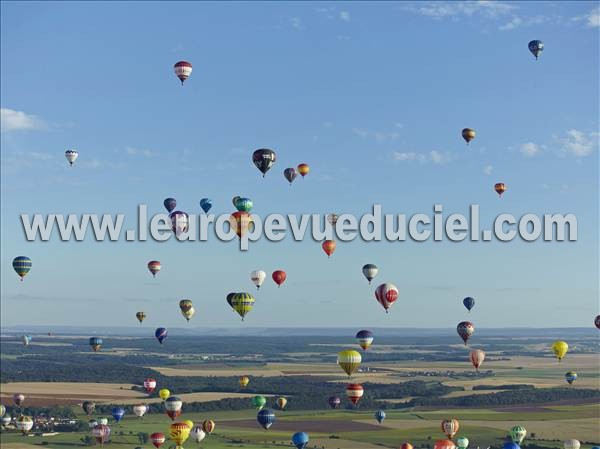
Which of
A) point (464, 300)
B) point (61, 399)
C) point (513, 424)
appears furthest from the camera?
point (61, 399)

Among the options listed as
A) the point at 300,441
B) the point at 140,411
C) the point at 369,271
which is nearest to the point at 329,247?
the point at 369,271

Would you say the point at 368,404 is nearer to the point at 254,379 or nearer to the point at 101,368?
the point at 254,379

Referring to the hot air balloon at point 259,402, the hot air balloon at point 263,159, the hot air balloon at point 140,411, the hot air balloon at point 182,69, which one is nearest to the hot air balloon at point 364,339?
the hot air balloon at point 263,159

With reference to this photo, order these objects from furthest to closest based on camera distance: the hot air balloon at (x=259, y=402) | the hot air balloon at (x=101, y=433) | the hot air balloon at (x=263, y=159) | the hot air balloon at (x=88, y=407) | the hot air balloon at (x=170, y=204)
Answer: the hot air balloon at (x=259, y=402) → the hot air balloon at (x=88, y=407) → the hot air balloon at (x=101, y=433) → the hot air balloon at (x=170, y=204) → the hot air balloon at (x=263, y=159)

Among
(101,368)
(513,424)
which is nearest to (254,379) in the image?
(101,368)

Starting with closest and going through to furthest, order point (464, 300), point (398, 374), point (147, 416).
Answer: point (464, 300)
point (147, 416)
point (398, 374)

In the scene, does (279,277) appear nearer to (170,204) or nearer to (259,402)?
(170,204)

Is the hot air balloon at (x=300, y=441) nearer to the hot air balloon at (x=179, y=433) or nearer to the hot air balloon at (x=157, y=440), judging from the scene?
the hot air balloon at (x=179, y=433)
